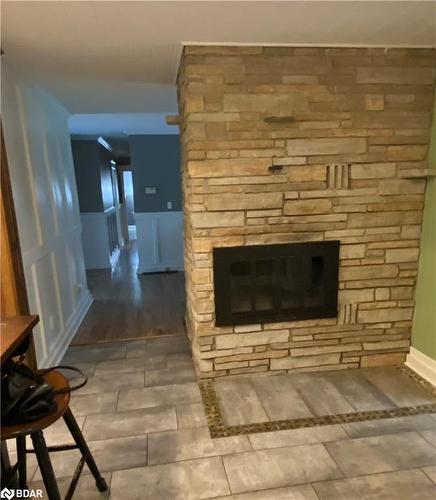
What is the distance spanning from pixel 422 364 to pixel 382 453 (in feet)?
3.27

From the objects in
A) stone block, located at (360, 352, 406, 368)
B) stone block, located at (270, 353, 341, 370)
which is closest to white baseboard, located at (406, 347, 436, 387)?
stone block, located at (360, 352, 406, 368)

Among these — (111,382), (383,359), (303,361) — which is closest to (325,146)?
(303,361)

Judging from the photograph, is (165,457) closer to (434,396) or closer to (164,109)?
(434,396)

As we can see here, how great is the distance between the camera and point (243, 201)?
237cm

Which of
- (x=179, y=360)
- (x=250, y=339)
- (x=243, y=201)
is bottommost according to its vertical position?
(x=179, y=360)

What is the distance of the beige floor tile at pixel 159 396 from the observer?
91.3 inches

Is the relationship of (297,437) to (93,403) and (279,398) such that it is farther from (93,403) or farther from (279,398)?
(93,403)

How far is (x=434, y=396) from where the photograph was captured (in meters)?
2.32

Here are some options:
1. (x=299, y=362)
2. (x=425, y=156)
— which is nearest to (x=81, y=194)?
(x=299, y=362)

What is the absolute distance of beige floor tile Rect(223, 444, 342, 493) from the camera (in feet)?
5.50

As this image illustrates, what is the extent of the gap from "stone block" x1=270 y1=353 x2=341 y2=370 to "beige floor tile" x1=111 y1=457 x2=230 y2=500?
96 centimetres

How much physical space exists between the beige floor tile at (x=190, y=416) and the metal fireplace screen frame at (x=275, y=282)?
57 cm

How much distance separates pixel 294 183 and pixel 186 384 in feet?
5.37

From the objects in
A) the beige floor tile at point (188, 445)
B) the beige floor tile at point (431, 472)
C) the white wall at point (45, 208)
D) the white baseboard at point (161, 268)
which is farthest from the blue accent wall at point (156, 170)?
the beige floor tile at point (431, 472)
